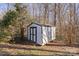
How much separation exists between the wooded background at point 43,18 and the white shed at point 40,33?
0.04 m

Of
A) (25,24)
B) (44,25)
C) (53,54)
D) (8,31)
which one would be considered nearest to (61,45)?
(53,54)

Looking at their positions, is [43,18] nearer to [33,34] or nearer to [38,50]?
[33,34]

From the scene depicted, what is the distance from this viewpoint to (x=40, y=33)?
A: 1.64m

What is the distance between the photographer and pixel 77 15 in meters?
1.61

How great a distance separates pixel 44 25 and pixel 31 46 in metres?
0.24

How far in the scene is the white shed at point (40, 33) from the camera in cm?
162

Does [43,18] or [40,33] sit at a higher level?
[43,18]

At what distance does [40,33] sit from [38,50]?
17cm

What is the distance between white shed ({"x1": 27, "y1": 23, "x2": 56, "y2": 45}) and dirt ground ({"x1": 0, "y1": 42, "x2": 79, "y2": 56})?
0.17ft

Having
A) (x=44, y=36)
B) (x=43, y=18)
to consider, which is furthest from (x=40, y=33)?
→ (x=43, y=18)

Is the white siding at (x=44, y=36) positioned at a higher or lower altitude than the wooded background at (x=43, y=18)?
lower

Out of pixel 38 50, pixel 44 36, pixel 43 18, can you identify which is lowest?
pixel 38 50

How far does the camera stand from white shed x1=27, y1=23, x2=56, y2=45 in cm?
162

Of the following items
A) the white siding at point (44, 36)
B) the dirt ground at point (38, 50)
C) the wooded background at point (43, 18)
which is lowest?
the dirt ground at point (38, 50)
